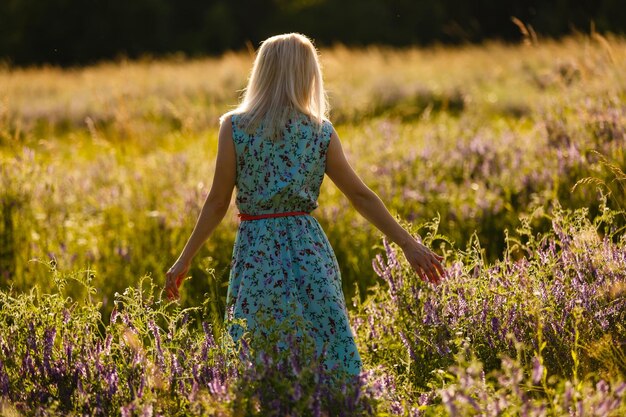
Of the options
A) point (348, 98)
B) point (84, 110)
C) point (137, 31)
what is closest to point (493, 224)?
point (348, 98)

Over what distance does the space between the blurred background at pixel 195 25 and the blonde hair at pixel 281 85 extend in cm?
2938

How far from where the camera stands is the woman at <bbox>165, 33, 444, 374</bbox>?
3.25 meters

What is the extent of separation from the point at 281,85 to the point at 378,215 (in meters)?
0.68

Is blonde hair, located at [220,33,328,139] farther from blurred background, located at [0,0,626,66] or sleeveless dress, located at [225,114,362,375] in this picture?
blurred background, located at [0,0,626,66]

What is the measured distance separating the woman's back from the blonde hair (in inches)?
1.4

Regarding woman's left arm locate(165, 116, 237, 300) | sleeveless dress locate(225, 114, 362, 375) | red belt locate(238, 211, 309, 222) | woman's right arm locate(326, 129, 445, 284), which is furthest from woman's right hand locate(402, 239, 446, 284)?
woman's left arm locate(165, 116, 237, 300)

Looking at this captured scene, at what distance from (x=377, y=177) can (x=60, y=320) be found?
357 cm

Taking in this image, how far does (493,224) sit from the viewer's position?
5383mm

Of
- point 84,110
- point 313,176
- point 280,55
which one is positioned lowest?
point 84,110

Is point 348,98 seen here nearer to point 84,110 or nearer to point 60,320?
point 84,110

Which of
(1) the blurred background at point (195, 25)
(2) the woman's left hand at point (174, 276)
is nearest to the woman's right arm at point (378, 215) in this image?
(2) the woman's left hand at point (174, 276)

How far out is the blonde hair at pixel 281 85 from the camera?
325 centimetres

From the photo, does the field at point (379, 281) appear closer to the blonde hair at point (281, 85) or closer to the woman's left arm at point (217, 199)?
the woman's left arm at point (217, 199)

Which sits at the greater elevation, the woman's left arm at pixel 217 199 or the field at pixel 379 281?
the woman's left arm at pixel 217 199
